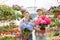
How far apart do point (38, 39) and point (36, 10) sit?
35 cm

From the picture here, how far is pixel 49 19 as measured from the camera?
201 centimetres

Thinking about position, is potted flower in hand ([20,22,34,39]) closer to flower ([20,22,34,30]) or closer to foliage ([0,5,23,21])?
flower ([20,22,34,30])

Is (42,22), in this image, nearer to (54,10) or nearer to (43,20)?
(43,20)

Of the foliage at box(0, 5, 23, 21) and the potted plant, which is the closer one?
the potted plant

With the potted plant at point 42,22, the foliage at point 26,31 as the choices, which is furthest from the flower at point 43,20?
the foliage at point 26,31

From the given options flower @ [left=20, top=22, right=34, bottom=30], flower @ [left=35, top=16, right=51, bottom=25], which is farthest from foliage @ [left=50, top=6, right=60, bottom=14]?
flower @ [left=20, top=22, right=34, bottom=30]

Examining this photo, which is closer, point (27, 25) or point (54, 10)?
point (27, 25)

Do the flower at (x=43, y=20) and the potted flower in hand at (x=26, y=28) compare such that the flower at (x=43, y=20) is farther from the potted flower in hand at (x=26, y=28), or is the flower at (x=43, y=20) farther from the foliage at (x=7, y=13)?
the foliage at (x=7, y=13)

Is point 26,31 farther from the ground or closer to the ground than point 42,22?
closer to the ground

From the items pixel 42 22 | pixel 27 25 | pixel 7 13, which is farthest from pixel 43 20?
pixel 7 13

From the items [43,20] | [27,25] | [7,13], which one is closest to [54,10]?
[43,20]

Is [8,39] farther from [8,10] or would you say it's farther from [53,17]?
[53,17]

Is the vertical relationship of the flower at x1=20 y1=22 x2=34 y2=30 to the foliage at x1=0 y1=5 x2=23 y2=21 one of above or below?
below

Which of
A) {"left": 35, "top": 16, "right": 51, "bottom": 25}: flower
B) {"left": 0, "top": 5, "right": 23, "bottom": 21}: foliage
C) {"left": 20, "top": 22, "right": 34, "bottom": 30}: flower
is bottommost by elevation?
{"left": 20, "top": 22, "right": 34, "bottom": 30}: flower
